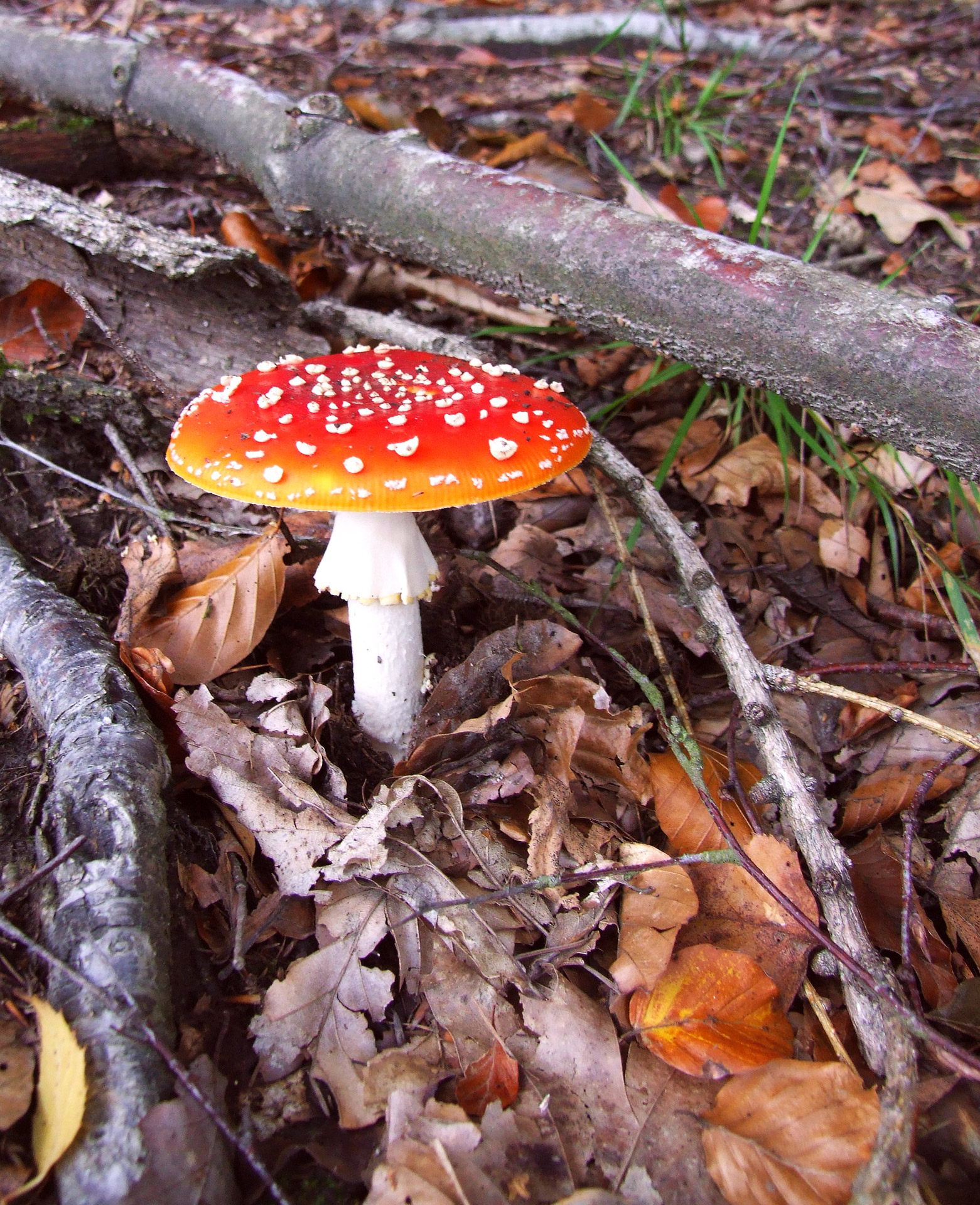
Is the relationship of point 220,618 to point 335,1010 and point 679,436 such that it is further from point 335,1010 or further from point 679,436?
point 679,436

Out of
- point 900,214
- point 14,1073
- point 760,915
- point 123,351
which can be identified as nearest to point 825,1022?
point 760,915

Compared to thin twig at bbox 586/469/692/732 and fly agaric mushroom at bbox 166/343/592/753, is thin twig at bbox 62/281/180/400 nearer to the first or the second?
fly agaric mushroom at bbox 166/343/592/753

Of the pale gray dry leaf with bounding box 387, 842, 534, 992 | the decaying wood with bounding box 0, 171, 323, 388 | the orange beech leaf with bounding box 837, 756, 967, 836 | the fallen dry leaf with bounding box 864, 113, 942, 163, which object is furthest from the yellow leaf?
the fallen dry leaf with bounding box 864, 113, 942, 163

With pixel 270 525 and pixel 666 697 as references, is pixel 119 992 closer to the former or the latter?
pixel 270 525

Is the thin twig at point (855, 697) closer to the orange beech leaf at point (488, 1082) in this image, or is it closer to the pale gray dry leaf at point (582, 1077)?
the pale gray dry leaf at point (582, 1077)

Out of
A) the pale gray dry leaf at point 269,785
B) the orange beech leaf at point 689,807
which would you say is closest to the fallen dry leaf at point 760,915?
the orange beech leaf at point 689,807

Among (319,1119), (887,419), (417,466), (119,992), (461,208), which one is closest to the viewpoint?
(119,992)

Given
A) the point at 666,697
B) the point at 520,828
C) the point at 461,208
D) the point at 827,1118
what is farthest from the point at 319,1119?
the point at 461,208
